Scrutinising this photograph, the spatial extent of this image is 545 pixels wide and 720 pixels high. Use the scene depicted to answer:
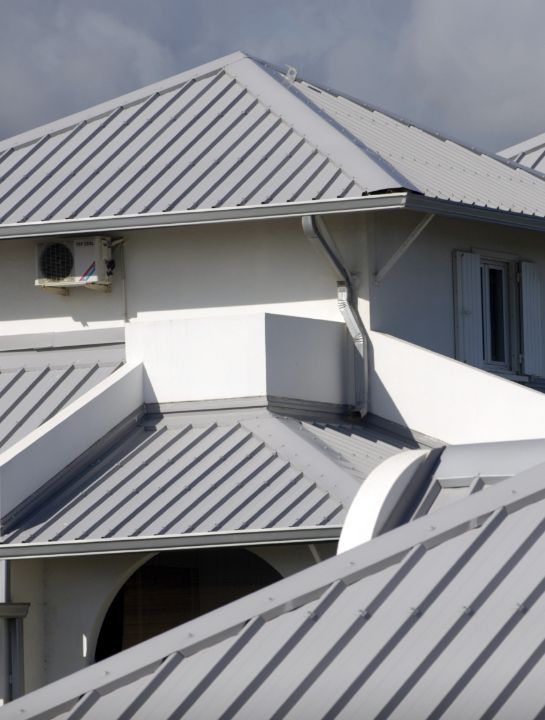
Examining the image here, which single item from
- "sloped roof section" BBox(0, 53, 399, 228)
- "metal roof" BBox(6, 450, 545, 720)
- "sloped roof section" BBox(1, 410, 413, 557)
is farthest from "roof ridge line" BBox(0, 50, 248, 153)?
"metal roof" BBox(6, 450, 545, 720)

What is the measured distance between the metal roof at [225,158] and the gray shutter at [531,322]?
0.84 meters

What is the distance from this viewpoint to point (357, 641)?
7293 mm

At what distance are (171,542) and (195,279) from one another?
400 cm

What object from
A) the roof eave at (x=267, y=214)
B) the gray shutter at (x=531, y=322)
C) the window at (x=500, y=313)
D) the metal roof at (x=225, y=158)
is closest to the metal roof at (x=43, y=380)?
the roof eave at (x=267, y=214)

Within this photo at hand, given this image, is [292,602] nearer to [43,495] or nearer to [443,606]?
[443,606]

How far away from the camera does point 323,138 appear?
15570 millimetres

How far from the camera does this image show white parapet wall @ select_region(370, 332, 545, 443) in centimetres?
1420

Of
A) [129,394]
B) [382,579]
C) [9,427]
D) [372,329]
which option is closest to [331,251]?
[372,329]

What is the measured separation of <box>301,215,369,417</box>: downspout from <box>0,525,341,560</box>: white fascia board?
284 cm

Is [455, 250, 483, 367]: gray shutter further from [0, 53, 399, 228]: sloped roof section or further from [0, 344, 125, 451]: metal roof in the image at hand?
[0, 344, 125, 451]: metal roof

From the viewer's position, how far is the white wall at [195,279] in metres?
15.5

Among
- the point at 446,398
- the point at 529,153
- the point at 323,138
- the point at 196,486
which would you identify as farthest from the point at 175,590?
the point at 529,153

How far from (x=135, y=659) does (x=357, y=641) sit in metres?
0.99

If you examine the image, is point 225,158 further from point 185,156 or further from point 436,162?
point 436,162
